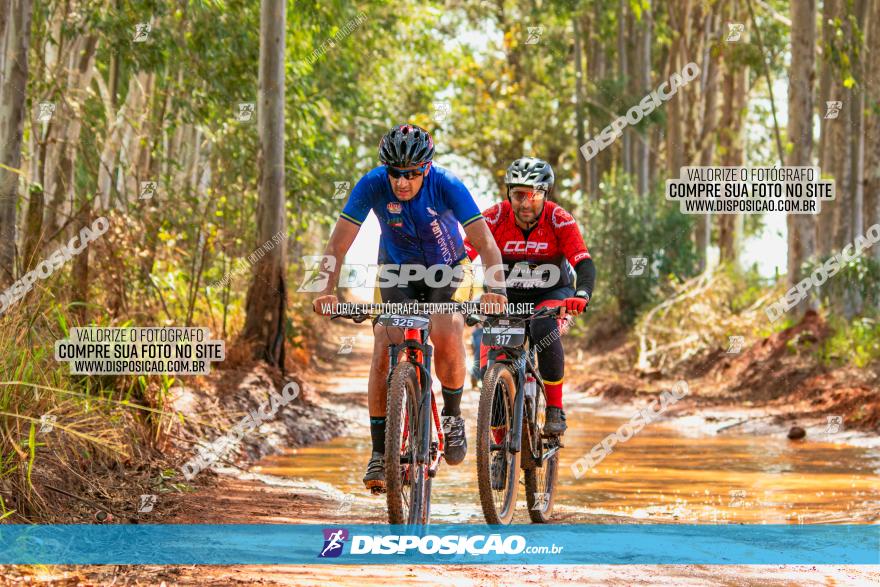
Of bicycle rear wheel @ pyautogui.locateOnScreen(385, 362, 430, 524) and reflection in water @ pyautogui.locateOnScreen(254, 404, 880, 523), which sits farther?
reflection in water @ pyautogui.locateOnScreen(254, 404, 880, 523)

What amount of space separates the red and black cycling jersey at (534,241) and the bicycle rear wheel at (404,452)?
1905 millimetres

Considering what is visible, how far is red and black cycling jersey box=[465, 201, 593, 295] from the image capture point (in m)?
8.91

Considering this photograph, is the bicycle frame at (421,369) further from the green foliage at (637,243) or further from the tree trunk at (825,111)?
the green foliage at (637,243)

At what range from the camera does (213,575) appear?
6211mm

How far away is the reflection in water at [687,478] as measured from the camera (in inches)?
369

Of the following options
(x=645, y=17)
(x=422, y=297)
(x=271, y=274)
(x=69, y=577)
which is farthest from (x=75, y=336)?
(x=645, y=17)

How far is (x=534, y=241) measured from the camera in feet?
29.2

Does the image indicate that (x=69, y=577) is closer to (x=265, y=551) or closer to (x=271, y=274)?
(x=265, y=551)

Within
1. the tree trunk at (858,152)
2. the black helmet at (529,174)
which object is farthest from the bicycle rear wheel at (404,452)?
the tree trunk at (858,152)

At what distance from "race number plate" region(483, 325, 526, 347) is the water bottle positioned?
43 cm

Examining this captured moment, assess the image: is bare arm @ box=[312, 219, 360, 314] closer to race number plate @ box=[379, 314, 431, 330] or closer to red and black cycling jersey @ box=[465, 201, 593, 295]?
race number plate @ box=[379, 314, 431, 330]

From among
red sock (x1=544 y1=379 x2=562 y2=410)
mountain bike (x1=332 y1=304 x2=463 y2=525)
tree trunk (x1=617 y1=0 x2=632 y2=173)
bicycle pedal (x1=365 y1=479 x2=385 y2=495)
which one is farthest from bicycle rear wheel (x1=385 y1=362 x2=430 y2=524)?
tree trunk (x1=617 y1=0 x2=632 y2=173)

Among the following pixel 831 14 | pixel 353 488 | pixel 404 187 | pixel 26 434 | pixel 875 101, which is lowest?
pixel 353 488

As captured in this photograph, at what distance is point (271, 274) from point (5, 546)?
10.6 metres
